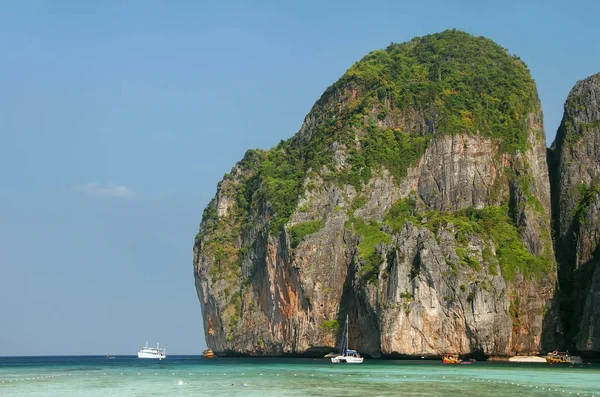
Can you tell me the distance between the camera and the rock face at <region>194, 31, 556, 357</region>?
287ft

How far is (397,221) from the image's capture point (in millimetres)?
100625

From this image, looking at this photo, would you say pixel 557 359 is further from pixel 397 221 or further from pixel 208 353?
pixel 208 353

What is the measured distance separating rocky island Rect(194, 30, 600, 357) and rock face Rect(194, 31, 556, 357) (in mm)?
214

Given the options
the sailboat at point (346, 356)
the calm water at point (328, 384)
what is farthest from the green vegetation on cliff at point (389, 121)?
the calm water at point (328, 384)

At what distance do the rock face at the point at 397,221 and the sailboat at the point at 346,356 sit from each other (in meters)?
2.32

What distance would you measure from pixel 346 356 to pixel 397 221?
855 inches

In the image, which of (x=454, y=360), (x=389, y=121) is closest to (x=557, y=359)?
(x=454, y=360)

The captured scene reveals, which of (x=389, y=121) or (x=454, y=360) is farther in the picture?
(x=389, y=121)

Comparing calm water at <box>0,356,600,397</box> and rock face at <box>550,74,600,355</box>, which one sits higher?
rock face at <box>550,74,600,355</box>

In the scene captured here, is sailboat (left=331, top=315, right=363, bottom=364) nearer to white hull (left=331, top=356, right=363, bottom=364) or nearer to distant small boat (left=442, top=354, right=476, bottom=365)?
white hull (left=331, top=356, right=363, bottom=364)

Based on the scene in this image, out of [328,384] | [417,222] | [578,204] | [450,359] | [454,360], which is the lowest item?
[328,384]

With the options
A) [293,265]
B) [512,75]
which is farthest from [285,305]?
[512,75]

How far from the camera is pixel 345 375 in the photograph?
60562 millimetres

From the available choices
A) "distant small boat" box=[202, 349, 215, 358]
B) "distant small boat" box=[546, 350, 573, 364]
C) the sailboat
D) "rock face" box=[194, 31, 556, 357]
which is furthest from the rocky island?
"distant small boat" box=[202, 349, 215, 358]
